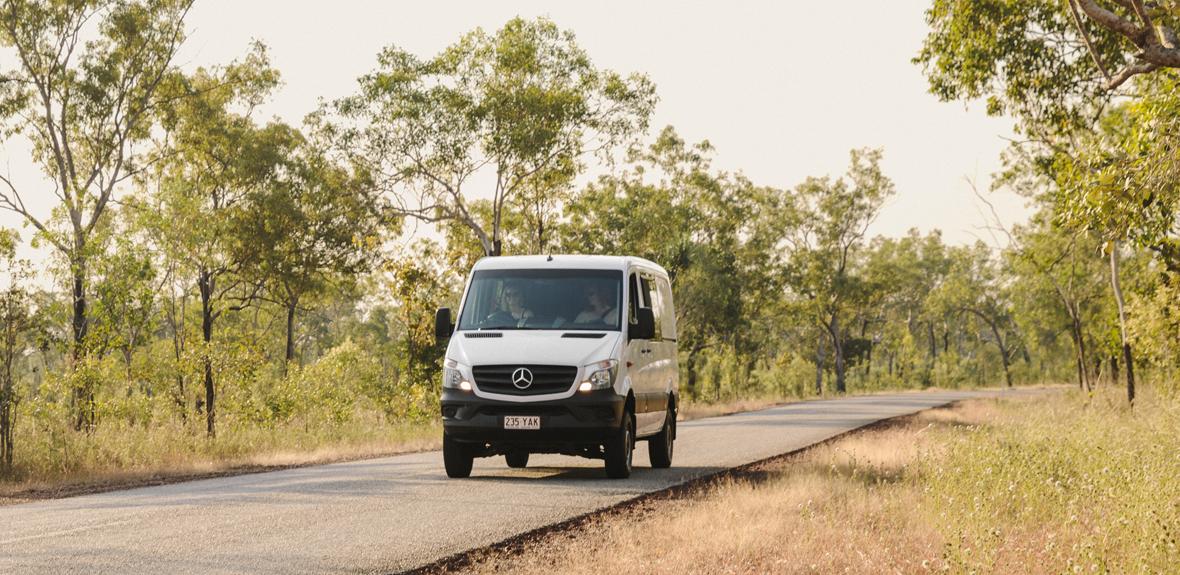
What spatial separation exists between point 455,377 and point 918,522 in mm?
5170

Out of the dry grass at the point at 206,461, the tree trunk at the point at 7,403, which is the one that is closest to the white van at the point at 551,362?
the dry grass at the point at 206,461

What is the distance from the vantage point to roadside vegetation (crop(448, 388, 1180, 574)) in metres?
6.74

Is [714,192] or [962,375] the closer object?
[714,192]

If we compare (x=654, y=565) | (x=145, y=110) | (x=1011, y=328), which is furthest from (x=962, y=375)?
(x=654, y=565)

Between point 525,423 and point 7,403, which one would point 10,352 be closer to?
point 7,403

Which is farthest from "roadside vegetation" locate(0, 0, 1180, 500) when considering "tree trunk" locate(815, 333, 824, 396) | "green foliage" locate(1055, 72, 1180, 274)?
"tree trunk" locate(815, 333, 824, 396)

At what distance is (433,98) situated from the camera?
3216 cm

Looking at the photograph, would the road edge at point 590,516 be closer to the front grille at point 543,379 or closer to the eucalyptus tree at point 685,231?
the front grille at point 543,379

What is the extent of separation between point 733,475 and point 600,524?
174 inches

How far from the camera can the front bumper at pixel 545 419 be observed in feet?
37.7

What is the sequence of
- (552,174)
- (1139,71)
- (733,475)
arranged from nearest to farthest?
(1139,71)
(733,475)
(552,174)

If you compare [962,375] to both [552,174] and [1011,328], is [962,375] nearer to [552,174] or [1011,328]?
[1011,328]

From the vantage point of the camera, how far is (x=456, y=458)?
40.6 ft

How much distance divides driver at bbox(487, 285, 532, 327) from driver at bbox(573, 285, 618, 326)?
1.92ft
